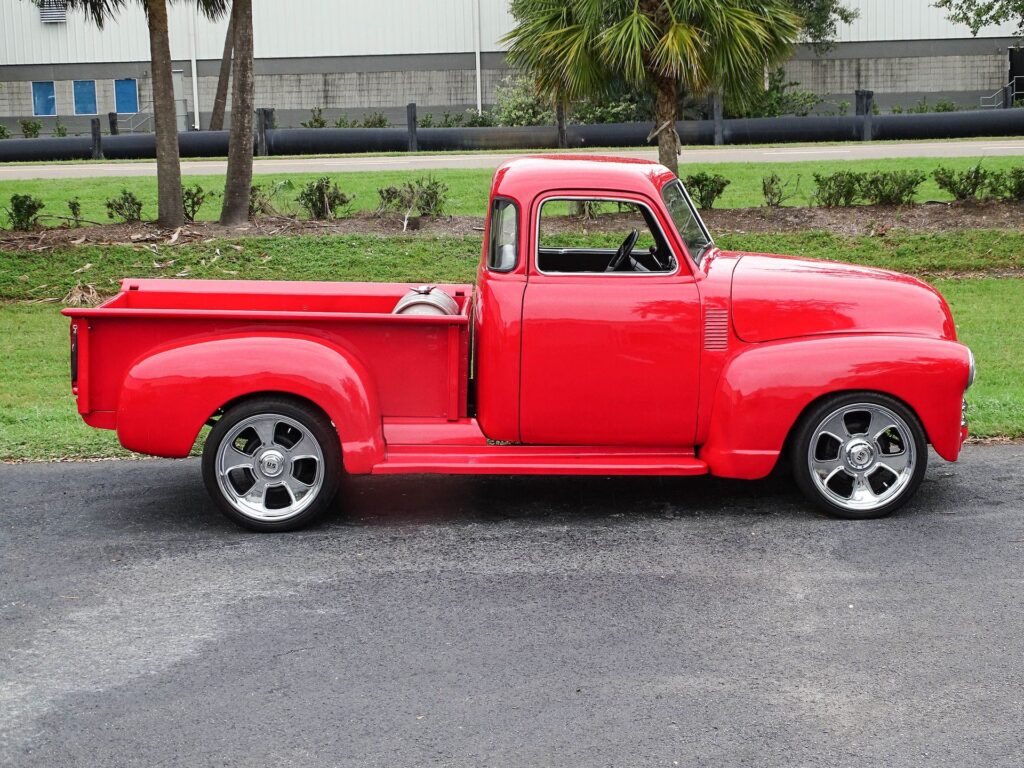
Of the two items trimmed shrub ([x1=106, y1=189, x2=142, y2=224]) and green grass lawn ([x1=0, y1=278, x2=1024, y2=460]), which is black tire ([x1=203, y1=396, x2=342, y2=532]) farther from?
trimmed shrub ([x1=106, y1=189, x2=142, y2=224])

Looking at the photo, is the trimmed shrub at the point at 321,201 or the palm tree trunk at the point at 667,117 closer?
the palm tree trunk at the point at 667,117

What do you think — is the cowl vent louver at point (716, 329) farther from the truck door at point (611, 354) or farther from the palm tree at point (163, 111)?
the palm tree at point (163, 111)

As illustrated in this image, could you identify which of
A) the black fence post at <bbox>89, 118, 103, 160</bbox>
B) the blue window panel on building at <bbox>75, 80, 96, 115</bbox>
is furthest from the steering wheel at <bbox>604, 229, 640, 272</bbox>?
the blue window panel on building at <bbox>75, 80, 96, 115</bbox>

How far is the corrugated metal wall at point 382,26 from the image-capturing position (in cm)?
4134

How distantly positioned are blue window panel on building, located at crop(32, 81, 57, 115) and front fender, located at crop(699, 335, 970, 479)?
145 feet

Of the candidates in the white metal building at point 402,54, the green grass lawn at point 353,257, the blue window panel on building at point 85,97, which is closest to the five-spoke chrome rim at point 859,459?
the green grass lawn at point 353,257

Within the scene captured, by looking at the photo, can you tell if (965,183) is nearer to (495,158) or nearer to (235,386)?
(495,158)

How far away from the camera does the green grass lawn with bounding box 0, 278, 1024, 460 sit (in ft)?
26.5

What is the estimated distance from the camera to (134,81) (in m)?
44.7

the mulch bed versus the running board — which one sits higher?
the mulch bed

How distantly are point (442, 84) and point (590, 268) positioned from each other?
36844 millimetres

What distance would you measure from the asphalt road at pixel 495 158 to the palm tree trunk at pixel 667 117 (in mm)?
8503

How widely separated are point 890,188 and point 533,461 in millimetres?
11838

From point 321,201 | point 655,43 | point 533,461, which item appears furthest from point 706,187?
point 533,461
